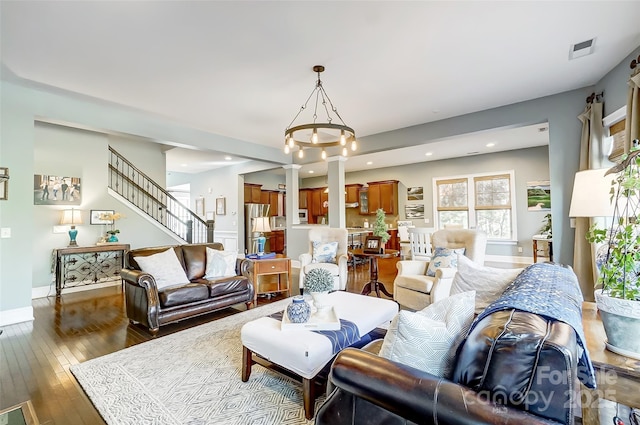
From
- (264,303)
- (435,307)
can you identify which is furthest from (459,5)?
(264,303)

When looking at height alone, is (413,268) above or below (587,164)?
below

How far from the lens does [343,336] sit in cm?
204

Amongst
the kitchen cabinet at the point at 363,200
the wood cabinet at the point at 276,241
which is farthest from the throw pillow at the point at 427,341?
the kitchen cabinet at the point at 363,200

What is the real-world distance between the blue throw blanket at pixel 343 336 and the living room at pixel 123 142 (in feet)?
8.29

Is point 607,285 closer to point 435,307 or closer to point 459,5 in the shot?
point 435,307

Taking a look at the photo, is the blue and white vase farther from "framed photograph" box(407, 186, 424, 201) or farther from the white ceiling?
"framed photograph" box(407, 186, 424, 201)

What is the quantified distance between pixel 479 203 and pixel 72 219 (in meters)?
9.03

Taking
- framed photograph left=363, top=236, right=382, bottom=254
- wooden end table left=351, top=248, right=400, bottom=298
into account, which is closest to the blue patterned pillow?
wooden end table left=351, top=248, right=400, bottom=298

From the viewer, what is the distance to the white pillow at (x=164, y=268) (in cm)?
343

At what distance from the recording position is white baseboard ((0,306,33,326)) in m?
3.46

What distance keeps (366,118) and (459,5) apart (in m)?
2.55

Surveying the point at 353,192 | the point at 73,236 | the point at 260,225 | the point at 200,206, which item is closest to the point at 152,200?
the point at 73,236

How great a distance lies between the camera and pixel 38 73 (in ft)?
10.5

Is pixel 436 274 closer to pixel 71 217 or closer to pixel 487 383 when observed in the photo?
pixel 487 383
